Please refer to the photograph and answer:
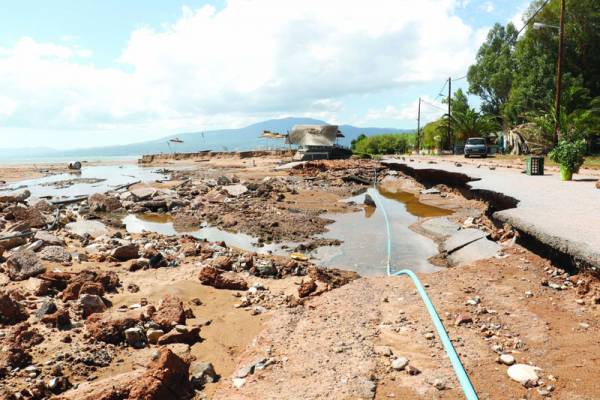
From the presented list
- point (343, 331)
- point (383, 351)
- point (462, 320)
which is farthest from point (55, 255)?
point (462, 320)

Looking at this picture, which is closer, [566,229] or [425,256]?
[566,229]

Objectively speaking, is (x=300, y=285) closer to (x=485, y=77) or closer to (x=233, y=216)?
(x=233, y=216)

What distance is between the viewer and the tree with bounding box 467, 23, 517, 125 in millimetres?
49188

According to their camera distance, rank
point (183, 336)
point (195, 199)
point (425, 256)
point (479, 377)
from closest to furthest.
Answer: point (479, 377), point (183, 336), point (425, 256), point (195, 199)

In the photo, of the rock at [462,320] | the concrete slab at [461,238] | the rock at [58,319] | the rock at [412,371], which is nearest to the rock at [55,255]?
the rock at [58,319]

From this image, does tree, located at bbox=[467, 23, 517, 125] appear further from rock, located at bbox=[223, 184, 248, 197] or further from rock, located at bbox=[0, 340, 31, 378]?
rock, located at bbox=[0, 340, 31, 378]

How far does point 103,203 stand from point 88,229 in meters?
5.47

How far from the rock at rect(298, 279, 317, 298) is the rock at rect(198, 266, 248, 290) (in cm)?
97

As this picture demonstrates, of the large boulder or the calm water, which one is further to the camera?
the calm water

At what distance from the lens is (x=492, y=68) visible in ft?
171

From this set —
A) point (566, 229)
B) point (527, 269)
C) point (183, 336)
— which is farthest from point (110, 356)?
point (566, 229)

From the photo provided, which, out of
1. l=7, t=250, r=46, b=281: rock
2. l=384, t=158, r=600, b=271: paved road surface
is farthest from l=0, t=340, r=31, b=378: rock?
l=384, t=158, r=600, b=271: paved road surface

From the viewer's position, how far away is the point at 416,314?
16.0ft

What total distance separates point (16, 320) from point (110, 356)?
1516 mm
